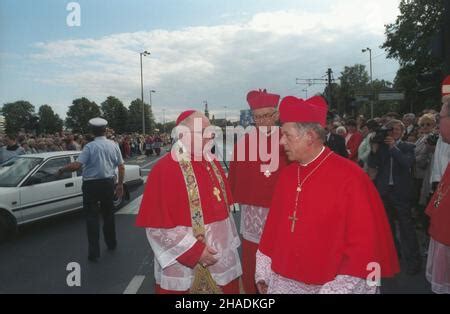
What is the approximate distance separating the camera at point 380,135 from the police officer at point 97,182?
3814 mm

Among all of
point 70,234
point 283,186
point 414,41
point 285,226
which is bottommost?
point 70,234

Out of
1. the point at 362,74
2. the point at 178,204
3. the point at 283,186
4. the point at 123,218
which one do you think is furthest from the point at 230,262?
the point at 362,74

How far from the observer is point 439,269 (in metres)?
3.19

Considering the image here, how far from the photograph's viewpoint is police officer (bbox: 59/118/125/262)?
5754 mm

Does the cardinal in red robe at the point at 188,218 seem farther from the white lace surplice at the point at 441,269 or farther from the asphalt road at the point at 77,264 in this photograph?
the asphalt road at the point at 77,264

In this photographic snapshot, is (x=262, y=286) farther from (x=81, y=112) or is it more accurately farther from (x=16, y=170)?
(x=81, y=112)

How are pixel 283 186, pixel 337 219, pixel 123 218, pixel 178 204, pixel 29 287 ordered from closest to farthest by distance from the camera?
pixel 337 219 < pixel 283 186 < pixel 178 204 < pixel 29 287 < pixel 123 218

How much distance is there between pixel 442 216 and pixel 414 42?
34.8 meters

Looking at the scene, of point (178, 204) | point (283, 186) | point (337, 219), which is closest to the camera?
point (337, 219)

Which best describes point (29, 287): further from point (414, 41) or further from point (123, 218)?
point (414, 41)

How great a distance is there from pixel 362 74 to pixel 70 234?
304 feet

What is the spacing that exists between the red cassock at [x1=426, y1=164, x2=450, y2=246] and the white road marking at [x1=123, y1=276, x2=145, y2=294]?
10.5 feet

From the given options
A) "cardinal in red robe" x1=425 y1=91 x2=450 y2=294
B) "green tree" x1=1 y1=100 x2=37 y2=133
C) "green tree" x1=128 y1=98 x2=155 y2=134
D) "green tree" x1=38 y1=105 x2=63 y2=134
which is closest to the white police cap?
"cardinal in red robe" x1=425 y1=91 x2=450 y2=294

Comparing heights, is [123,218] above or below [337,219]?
below
